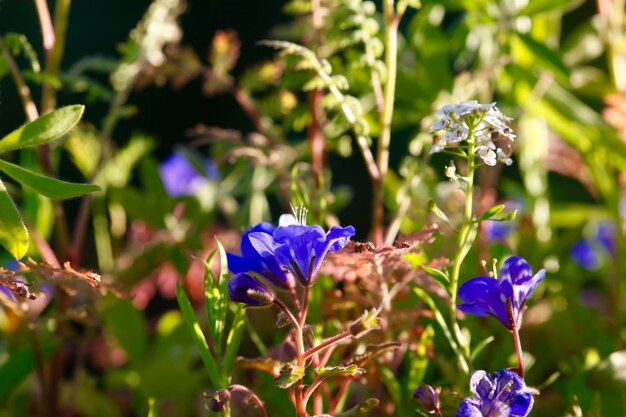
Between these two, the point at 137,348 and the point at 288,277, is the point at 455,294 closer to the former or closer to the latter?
the point at 288,277

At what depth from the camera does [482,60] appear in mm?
1067

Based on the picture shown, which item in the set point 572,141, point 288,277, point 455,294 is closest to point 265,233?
point 288,277


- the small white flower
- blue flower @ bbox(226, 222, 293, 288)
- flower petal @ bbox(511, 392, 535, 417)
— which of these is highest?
the small white flower

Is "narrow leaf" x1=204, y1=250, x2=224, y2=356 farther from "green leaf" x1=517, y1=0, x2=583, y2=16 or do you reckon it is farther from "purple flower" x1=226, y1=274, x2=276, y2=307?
"green leaf" x1=517, y1=0, x2=583, y2=16

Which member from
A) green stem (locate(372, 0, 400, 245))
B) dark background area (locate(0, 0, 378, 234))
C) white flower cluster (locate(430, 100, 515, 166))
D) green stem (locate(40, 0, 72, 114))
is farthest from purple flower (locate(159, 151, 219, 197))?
white flower cluster (locate(430, 100, 515, 166))

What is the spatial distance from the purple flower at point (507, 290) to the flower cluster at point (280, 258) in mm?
108

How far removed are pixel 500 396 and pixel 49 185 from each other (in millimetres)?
349

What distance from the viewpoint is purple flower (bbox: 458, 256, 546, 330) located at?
0.56m

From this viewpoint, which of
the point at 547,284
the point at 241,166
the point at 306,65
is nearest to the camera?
the point at 306,65

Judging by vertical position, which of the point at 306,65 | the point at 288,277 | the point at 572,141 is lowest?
the point at 572,141

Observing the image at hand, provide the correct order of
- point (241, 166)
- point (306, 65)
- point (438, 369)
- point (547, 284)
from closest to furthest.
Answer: point (306, 65), point (438, 369), point (547, 284), point (241, 166)

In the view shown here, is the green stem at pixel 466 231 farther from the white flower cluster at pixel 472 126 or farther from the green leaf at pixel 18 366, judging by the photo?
the green leaf at pixel 18 366

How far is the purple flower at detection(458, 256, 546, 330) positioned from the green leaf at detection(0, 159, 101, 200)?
0.91 ft

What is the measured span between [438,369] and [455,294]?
0.28 metres
